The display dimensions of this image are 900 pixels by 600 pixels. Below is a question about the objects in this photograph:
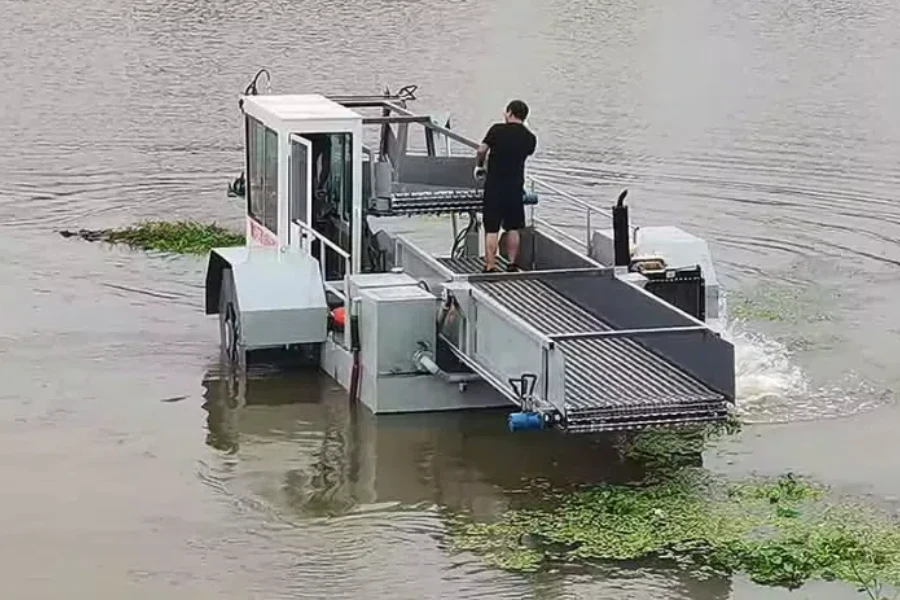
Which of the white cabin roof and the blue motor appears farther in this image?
the white cabin roof

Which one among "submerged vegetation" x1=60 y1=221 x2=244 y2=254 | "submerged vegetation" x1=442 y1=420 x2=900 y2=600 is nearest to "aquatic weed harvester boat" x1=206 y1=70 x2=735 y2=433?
"submerged vegetation" x1=442 y1=420 x2=900 y2=600

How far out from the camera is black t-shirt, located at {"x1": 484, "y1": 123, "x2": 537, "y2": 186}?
14.1 metres

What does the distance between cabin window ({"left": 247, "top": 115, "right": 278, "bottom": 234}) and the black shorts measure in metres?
1.87

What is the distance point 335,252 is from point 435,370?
178cm

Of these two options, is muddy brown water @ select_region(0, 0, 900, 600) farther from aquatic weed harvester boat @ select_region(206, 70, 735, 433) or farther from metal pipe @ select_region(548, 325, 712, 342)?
metal pipe @ select_region(548, 325, 712, 342)

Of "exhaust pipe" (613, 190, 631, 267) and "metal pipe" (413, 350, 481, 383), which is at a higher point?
"exhaust pipe" (613, 190, 631, 267)

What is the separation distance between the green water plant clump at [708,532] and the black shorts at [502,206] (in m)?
2.92

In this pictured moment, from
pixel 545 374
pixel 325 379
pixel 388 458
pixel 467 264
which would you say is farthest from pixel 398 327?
pixel 467 264

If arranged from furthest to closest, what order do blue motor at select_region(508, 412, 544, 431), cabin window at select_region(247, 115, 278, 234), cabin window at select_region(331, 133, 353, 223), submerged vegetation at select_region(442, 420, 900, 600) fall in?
cabin window at select_region(247, 115, 278, 234)
cabin window at select_region(331, 133, 353, 223)
blue motor at select_region(508, 412, 544, 431)
submerged vegetation at select_region(442, 420, 900, 600)

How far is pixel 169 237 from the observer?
64.8ft

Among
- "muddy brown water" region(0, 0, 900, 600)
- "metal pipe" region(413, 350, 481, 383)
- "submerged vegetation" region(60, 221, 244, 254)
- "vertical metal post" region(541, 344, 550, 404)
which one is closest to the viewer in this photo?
"muddy brown water" region(0, 0, 900, 600)

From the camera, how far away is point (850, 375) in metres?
15.0

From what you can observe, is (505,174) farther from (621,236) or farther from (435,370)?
(435,370)

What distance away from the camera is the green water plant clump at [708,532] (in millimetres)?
10719
